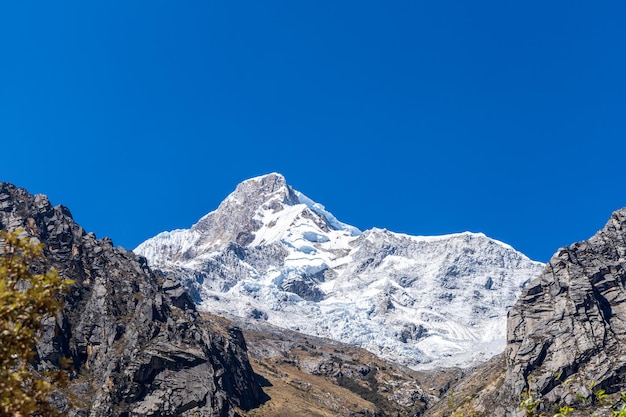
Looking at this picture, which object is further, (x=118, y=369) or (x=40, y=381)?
(x=118, y=369)

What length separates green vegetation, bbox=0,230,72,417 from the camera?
1280 centimetres

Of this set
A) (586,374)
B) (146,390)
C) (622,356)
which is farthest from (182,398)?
(622,356)

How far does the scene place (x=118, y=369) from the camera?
19700 centimetres

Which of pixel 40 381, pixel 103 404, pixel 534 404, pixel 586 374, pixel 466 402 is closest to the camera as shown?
pixel 534 404

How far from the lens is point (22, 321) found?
13.5m

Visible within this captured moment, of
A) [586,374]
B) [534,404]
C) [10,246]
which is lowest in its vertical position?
[534,404]

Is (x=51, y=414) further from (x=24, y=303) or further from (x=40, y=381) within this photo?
(x=24, y=303)

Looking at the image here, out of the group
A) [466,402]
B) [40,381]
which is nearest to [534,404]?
[466,402]

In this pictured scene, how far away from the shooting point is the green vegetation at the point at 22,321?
504 inches

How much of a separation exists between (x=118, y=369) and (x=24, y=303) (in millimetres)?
200031

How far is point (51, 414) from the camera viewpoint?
13.9 m

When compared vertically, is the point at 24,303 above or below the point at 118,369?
A: below

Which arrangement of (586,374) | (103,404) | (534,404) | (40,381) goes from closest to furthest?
(534,404), (40,381), (103,404), (586,374)

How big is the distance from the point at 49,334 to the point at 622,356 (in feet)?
623
